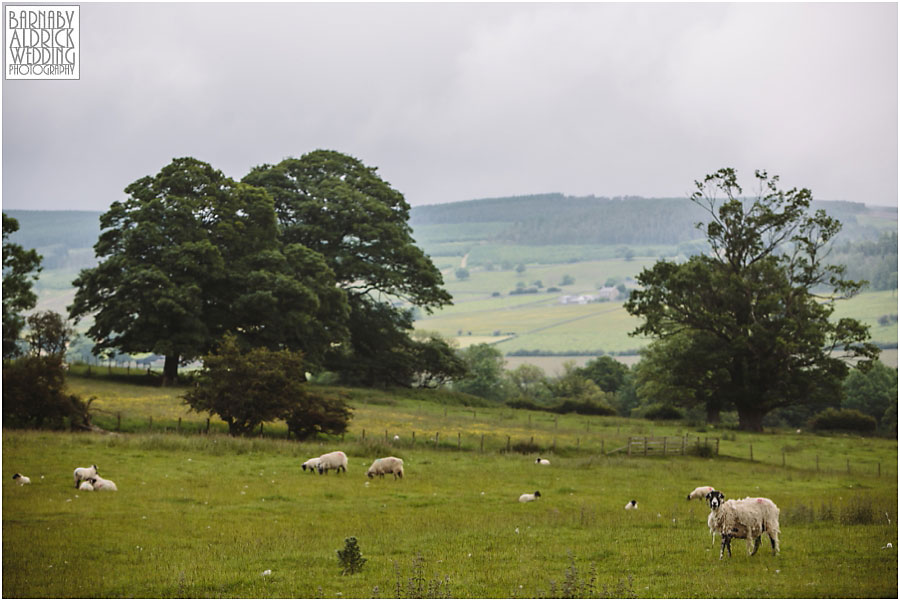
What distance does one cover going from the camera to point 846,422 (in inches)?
2108

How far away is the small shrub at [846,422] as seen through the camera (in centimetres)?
5312

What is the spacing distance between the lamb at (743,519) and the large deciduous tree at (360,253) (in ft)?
154

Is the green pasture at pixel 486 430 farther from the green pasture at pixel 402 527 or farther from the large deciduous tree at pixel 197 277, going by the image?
the green pasture at pixel 402 527

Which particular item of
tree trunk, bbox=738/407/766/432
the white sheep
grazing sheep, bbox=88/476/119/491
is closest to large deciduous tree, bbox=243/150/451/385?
tree trunk, bbox=738/407/766/432

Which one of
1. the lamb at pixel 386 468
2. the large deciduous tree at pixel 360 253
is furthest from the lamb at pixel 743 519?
the large deciduous tree at pixel 360 253

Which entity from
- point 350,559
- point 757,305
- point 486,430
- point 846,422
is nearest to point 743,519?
point 350,559

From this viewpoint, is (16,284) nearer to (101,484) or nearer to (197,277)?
(197,277)

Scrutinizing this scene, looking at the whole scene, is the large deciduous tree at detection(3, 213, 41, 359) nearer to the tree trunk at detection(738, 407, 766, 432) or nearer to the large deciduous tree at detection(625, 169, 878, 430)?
the large deciduous tree at detection(625, 169, 878, 430)

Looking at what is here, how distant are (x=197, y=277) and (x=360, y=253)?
15683 mm

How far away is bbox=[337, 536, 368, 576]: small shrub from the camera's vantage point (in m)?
12.4

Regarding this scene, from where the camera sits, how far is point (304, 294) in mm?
49094

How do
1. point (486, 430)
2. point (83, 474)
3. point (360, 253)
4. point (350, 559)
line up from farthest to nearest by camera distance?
point (360, 253) < point (486, 430) < point (83, 474) < point (350, 559)

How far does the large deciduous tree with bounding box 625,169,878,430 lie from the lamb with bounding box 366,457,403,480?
27997mm

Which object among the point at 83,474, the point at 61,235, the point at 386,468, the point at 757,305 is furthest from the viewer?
the point at 61,235
